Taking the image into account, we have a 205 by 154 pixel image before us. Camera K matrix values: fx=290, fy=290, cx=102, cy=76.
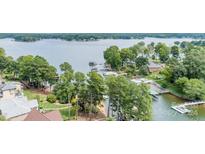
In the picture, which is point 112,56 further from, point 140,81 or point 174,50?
point 174,50

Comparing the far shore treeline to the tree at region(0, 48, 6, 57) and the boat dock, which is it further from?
the boat dock

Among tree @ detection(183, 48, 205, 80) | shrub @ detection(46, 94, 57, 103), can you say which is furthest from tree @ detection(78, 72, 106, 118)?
tree @ detection(183, 48, 205, 80)

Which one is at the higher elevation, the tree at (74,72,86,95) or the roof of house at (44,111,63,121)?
the tree at (74,72,86,95)

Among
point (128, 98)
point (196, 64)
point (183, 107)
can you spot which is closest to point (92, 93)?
point (128, 98)

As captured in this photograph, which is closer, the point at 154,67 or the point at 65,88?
the point at 65,88

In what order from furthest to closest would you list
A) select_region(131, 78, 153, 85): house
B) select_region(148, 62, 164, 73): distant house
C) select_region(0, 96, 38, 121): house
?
select_region(148, 62, 164, 73): distant house < select_region(131, 78, 153, 85): house < select_region(0, 96, 38, 121): house

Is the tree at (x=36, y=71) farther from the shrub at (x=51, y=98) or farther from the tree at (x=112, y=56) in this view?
the tree at (x=112, y=56)

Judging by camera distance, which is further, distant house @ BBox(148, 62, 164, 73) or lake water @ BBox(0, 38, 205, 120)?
distant house @ BBox(148, 62, 164, 73)

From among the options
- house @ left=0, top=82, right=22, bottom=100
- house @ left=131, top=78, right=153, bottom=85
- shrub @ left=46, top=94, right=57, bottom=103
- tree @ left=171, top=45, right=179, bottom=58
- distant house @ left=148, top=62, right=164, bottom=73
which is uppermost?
tree @ left=171, top=45, right=179, bottom=58
